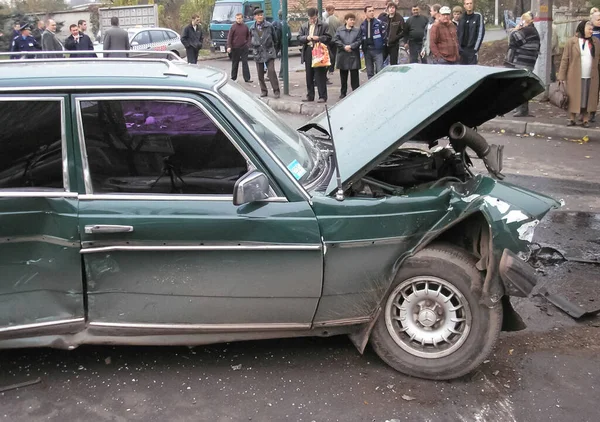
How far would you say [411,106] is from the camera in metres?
3.56

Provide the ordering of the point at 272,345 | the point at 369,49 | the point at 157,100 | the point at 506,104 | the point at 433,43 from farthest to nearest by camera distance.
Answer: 1. the point at 369,49
2. the point at 433,43
3. the point at 506,104
4. the point at 272,345
5. the point at 157,100

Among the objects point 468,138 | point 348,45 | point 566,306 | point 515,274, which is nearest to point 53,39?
point 348,45

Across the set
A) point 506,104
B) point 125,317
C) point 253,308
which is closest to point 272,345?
point 253,308

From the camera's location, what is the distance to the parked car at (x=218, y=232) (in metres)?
3.22

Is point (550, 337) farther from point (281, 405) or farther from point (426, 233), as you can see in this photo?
point (281, 405)

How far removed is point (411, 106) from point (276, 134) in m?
0.80

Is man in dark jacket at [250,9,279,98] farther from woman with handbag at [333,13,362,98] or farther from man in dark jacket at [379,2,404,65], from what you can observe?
man in dark jacket at [379,2,404,65]

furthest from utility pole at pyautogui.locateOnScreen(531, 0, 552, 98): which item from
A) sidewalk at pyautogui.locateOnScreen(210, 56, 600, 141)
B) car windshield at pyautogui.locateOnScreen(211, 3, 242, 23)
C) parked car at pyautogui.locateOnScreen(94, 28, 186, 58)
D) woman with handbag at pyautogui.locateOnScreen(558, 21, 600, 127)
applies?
car windshield at pyautogui.locateOnScreen(211, 3, 242, 23)

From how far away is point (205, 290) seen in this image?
3330 mm

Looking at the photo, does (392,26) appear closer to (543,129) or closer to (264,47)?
(264,47)

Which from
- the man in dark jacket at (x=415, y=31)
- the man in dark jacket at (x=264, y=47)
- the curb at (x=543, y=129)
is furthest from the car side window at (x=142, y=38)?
the curb at (x=543, y=129)

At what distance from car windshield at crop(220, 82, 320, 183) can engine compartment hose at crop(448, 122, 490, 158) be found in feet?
2.82

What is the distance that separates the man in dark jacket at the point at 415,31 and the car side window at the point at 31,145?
10.9 metres

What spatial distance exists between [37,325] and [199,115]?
139cm
